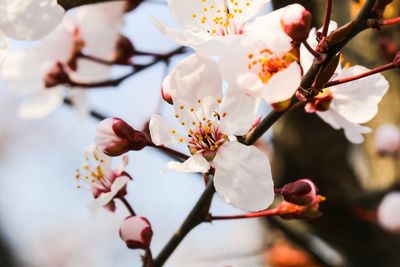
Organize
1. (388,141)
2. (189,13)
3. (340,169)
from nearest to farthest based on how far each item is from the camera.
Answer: (189,13)
(388,141)
(340,169)

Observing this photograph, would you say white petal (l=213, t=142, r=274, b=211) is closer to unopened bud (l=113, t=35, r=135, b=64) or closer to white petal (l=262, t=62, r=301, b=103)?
white petal (l=262, t=62, r=301, b=103)

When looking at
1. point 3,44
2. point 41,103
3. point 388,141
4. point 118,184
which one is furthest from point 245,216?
point 388,141

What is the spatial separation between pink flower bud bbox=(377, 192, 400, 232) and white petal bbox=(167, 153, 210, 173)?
0.85m

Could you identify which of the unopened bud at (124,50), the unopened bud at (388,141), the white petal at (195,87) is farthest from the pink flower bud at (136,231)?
the unopened bud at (388,141)

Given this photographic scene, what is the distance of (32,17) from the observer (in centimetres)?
79

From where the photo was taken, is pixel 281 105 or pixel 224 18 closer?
pixel 281 105

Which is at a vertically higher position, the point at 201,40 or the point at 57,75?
the point at 201,40

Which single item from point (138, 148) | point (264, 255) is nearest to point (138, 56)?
point (138, 148)

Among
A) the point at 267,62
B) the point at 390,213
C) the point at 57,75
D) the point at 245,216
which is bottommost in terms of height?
the point at 390,213

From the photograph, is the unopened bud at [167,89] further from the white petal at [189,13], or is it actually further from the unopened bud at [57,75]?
the unopened bud at [57,75]

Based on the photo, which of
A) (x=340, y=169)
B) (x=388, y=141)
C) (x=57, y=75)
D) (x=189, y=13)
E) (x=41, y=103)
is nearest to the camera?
(x=189, y=13)

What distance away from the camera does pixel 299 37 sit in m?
0.70

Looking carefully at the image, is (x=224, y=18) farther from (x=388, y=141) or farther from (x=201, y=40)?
(x=388, y=141)

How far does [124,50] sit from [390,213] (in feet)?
2.39
